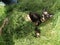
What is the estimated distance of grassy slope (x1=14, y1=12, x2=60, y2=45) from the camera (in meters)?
4.32

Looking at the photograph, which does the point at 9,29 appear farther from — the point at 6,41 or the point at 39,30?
the point at 39,30

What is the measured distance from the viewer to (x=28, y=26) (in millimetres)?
4539

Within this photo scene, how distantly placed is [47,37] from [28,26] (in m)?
0.49

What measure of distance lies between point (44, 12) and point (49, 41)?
2.54 ft

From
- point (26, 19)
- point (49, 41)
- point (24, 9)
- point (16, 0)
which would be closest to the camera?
point (49, 41)

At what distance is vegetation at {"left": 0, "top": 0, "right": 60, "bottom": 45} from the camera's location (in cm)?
438

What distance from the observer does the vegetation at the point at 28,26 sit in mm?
4375

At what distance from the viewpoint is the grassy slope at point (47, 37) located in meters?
4.32

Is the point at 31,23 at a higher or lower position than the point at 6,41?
higher

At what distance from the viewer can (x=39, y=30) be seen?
4535 mm

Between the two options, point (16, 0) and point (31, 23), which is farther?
point (16, 0)

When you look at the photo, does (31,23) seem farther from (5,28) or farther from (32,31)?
(5,28)

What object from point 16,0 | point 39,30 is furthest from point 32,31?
point 16,0

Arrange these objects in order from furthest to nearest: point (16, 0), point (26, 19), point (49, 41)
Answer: point (16, 0) → point (26, 19) → point (49, 41)
